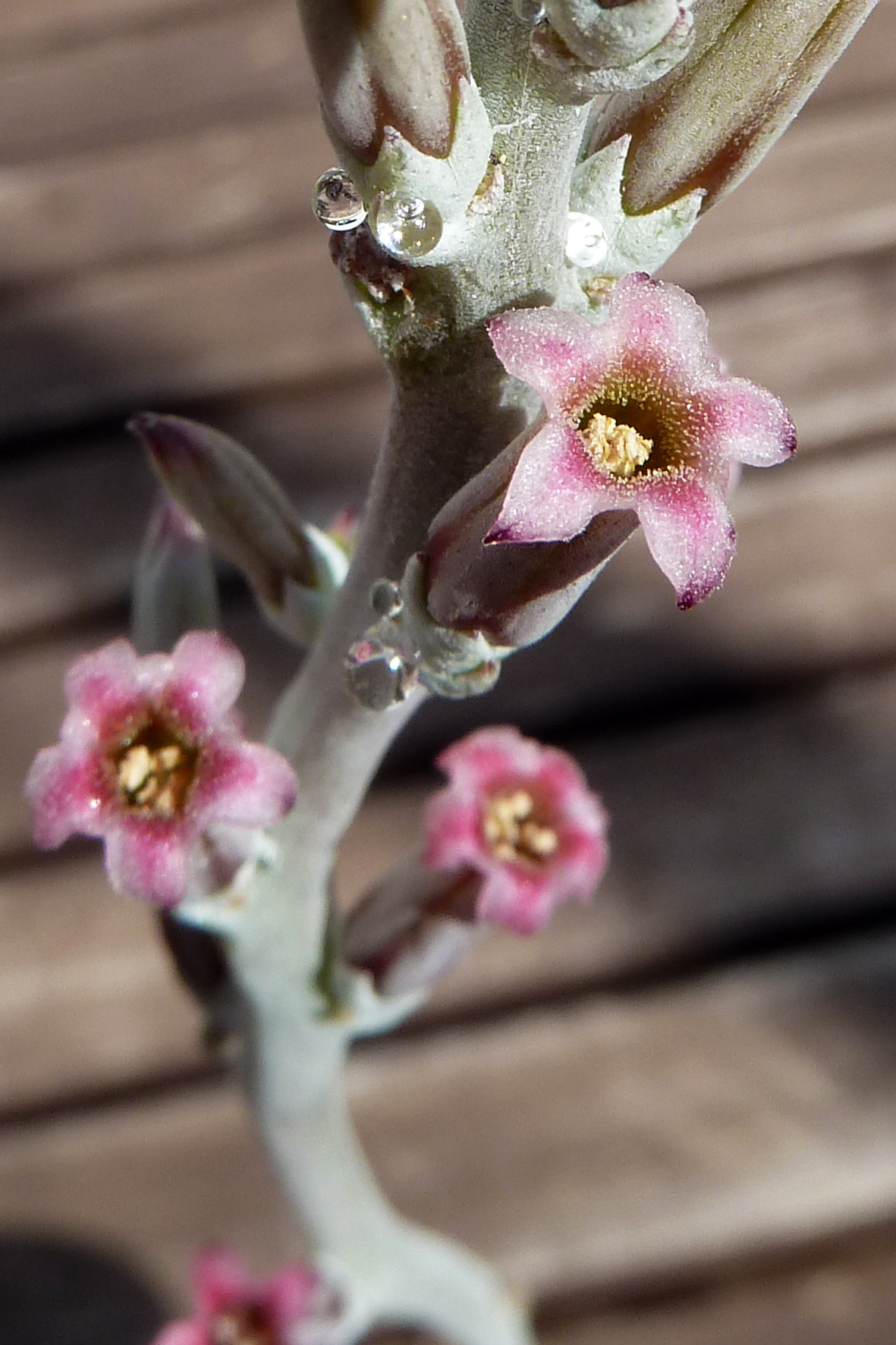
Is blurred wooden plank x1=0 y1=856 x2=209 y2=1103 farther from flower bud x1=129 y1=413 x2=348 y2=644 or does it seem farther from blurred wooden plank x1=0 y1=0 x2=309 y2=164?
blurred wooden plank x1=0 y1=0 x2=309 y2=164

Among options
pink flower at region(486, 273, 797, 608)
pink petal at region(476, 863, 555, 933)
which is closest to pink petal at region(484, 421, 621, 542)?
pink flower at region(486, 273, 797, 608)

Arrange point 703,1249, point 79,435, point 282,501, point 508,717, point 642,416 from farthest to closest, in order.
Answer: point 79,435 → point 508,717 → point 703,1249 → point 282,501 → point 642,416

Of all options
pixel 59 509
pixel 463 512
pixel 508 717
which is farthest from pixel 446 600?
pixel 59 509

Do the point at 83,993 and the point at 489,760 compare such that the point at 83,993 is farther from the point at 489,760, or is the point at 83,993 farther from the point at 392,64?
the point at 392,64

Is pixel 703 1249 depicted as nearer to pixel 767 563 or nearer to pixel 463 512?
pixel 767 563

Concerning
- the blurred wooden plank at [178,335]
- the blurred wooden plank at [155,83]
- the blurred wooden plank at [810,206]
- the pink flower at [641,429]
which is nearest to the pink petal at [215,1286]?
the pink flower at [641,429]

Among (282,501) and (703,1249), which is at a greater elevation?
(282,501)
